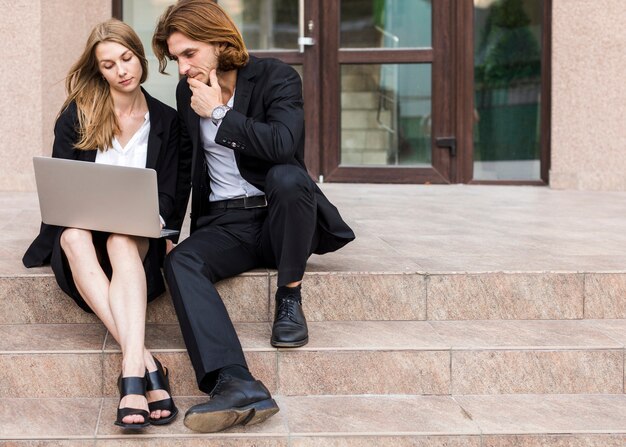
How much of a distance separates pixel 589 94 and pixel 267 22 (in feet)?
8.48

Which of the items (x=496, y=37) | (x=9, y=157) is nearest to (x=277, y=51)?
(x=496, y=37)

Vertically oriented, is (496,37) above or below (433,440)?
above

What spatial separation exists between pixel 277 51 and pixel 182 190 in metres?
4.13

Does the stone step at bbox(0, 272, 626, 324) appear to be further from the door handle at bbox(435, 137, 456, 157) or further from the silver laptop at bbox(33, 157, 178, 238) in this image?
the door handle at bbox(435, 137, 456, 157)

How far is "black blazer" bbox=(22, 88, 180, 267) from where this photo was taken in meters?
3.75

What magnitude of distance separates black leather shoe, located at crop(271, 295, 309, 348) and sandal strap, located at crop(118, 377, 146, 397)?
541mm

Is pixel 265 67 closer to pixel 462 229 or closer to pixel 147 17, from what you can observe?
pixel 462 229

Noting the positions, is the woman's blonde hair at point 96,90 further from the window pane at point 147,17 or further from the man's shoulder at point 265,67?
the window pane at point 147,17

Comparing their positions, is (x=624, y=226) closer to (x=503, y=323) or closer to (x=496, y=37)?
(x=503, y=323)

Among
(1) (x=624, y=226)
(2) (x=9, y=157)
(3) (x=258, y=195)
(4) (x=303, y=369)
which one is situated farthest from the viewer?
(2) (x=9, y=157)

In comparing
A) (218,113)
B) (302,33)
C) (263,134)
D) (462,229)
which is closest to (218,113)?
(218,113)

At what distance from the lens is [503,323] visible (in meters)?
3.92

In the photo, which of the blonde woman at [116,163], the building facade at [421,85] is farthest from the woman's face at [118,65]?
the building facade at [421,85]

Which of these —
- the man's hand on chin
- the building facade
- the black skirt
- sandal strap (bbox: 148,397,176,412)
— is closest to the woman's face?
the man's hand on chin
